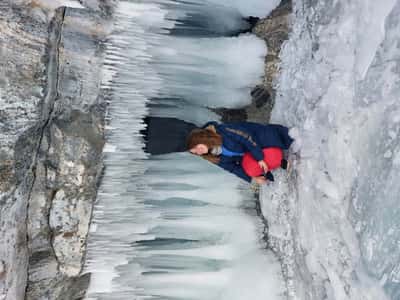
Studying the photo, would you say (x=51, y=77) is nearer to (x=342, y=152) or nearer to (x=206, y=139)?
(x=206, y=139)

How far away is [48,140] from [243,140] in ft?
3.86

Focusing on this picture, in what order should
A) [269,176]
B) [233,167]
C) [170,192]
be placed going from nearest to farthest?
[233,167] < [269,176] < [170,192]

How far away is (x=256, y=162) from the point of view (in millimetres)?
2896

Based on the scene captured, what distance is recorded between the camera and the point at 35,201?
9.73 ft

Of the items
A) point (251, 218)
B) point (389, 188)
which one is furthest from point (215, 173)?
point (389, 188)

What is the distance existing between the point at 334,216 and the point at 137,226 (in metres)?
1.37

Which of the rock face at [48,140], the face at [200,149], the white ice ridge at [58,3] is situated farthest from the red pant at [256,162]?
the white ice ridge at [58,3]

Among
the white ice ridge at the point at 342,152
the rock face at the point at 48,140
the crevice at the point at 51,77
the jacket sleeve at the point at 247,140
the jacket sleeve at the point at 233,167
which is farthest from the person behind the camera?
the jacket sleeve at the point at 233,167

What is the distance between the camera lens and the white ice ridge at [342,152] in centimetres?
228

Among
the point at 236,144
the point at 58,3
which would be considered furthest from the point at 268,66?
the point at 58,3

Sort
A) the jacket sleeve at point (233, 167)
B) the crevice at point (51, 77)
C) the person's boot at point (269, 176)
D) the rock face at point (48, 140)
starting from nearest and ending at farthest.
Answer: the rock face at point (48, 140) → the crevice at point (51, 77) → the jacket sleeve at point (233, 167) → the person's boot at point (269, 176)

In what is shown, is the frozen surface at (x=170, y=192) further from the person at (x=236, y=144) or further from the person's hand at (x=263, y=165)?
the person's hand at (x=263, y=165)

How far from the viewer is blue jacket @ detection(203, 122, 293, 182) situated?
2.84m

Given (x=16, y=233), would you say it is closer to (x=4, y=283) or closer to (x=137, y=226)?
(x=4, y=283)
